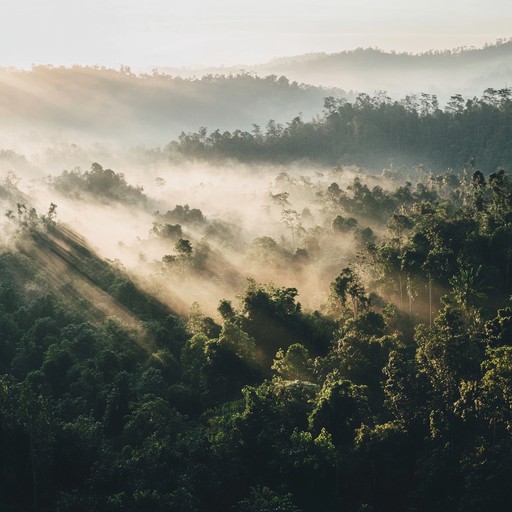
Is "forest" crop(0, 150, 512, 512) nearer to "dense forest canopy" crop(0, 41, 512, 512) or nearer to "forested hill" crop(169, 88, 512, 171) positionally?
"dense forest canopy" crop(0, 41, 512, 512)

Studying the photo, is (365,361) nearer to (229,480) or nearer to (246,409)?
(246,409)

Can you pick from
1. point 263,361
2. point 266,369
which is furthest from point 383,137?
point 266,369

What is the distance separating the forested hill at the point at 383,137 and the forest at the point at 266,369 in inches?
2090

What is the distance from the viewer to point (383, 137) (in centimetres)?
14500

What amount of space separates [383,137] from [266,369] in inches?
4318

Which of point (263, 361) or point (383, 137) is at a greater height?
point (383, 137)

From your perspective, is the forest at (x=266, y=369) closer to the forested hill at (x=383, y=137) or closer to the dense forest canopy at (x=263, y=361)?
the dense forest canopy at (x=263, y=361)

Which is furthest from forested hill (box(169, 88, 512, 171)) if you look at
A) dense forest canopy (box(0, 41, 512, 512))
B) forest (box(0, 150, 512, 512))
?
forest (box(0, 150, 512, 512))

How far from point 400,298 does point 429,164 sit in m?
88.4

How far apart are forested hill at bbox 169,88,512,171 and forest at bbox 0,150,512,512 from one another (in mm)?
53091

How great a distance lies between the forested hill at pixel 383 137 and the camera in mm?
133625

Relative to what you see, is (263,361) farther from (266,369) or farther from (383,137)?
(383,137)

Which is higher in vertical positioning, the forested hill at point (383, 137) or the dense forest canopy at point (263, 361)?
the forested hill at point (383, 137)

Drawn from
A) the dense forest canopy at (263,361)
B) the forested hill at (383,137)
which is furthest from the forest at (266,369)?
the forested hill at (383,137)
